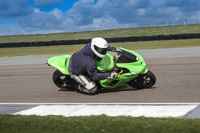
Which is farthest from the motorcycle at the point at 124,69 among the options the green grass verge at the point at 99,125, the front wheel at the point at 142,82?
the green grass verge at the point at 99,125

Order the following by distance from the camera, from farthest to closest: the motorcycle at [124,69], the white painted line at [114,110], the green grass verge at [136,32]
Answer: the green grass verge at [136,32] → the motorcycle at [124,69] → the white painted line at [114,110]

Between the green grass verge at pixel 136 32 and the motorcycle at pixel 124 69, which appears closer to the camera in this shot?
the motorcycle at pixel 124 69

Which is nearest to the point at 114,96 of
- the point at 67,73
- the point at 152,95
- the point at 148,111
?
the point at 152,95

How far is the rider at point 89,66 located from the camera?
6.25m

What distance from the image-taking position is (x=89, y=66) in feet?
20.5

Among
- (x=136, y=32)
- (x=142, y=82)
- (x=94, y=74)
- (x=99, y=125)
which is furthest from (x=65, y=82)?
(x=136, y=32)

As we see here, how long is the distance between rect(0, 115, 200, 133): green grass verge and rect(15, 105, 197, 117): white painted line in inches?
14.5

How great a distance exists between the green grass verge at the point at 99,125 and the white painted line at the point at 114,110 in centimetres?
37

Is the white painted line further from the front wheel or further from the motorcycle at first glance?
the front wheel

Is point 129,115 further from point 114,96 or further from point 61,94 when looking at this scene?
point 61,94

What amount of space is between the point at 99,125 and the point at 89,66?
2.43m

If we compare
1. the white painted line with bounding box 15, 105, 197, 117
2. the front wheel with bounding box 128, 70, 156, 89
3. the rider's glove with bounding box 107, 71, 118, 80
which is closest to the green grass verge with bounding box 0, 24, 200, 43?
the front wheel with bounding box 128, 70, 156, 89

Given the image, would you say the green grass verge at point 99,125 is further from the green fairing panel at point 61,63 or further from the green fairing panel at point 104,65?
the green fairing panel at point 61,63

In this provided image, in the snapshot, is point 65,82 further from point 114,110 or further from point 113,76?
point 114,110
